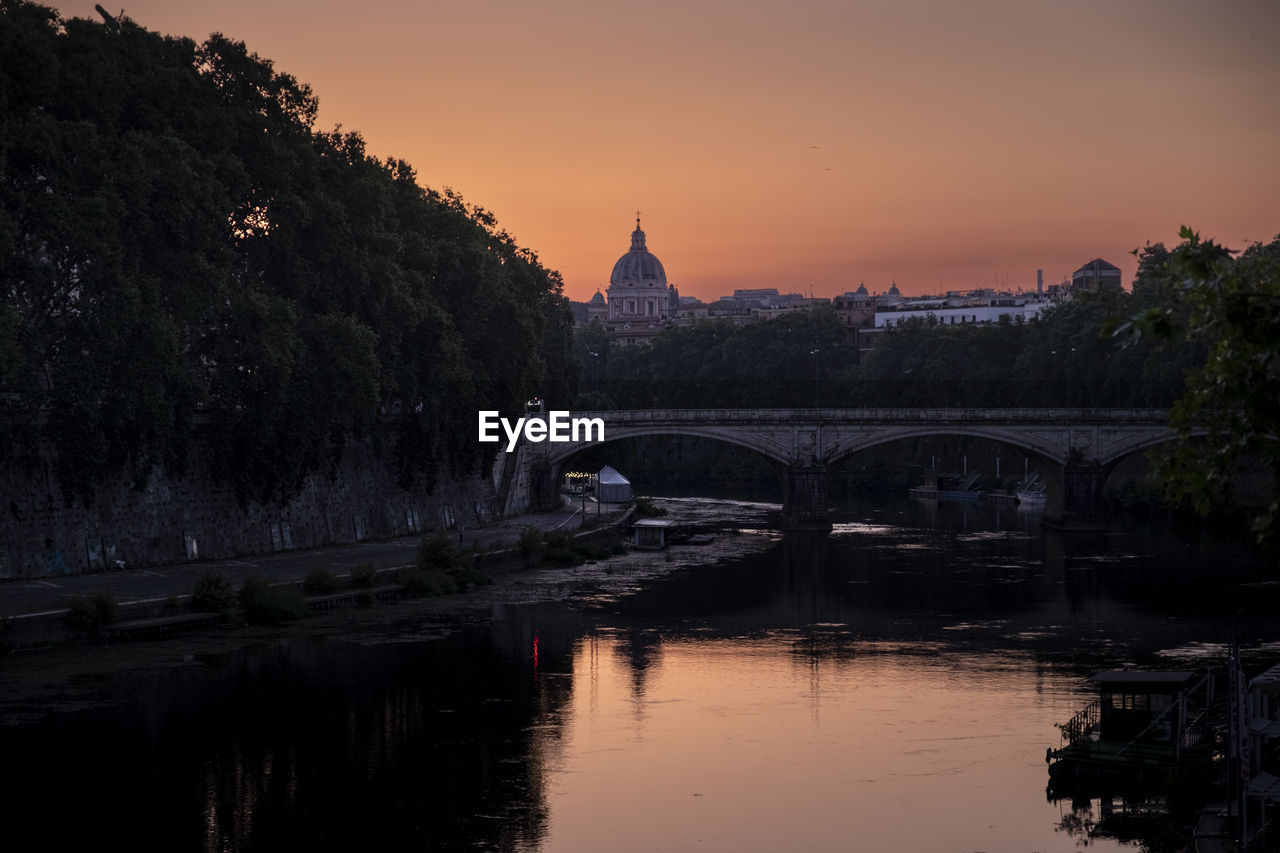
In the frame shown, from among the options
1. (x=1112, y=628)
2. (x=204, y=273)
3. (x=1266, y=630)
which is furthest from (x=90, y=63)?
(x=1266, y=630)

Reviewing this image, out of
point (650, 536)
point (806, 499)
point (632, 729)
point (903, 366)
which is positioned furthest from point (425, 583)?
point (903, 366)

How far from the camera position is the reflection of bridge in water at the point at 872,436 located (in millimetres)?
87438

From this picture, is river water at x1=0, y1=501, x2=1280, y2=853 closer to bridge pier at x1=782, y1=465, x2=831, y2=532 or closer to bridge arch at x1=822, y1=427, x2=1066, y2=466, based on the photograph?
bridge pier at x1=782, y1=465, x2=831, y2=532

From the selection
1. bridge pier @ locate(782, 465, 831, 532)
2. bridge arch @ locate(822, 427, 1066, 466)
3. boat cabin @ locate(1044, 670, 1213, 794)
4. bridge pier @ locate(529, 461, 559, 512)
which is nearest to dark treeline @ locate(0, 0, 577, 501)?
bridge pier @ locate(529, 461, 559, 512)

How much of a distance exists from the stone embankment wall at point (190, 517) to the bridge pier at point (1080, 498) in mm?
31430

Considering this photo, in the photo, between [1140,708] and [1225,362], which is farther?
[1140,708]

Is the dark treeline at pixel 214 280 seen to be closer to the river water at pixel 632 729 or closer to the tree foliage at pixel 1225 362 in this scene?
the river water at pixel 632 729

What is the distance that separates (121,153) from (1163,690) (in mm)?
32775

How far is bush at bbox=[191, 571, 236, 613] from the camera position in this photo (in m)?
46.0

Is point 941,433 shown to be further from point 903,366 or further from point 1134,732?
point 1134,732

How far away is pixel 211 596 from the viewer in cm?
4603

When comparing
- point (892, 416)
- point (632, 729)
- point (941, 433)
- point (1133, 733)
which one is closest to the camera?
point (1133, 733)

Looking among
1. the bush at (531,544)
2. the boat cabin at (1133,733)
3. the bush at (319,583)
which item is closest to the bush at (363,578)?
the bush at (319,583)

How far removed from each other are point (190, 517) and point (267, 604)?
11130mm
